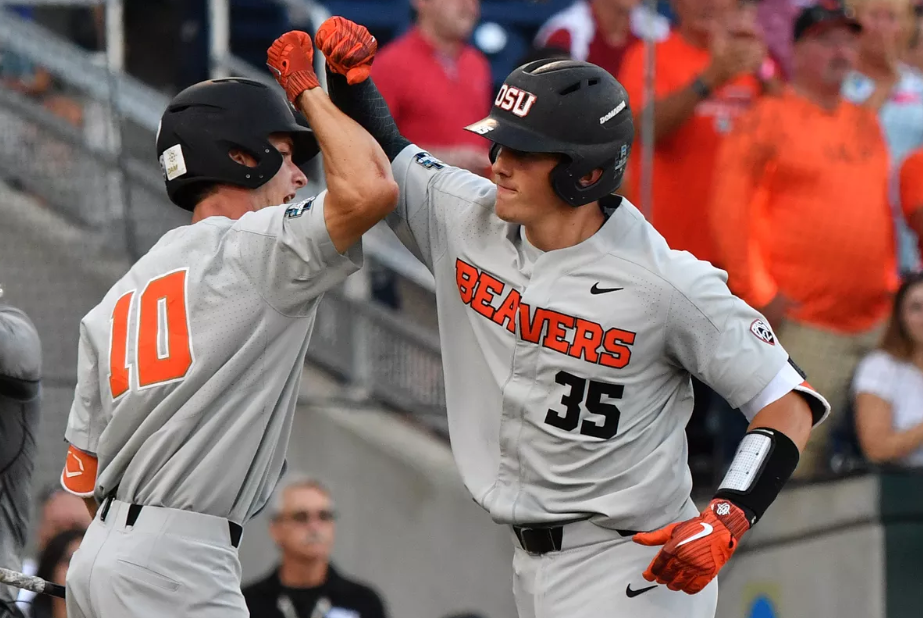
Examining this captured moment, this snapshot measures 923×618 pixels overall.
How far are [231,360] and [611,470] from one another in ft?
3.41

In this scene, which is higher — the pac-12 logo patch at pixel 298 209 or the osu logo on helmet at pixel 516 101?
the osu logo on helmet at pixel 516 101

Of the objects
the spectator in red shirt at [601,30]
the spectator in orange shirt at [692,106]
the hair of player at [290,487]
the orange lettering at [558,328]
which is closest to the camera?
the orange lettering at [558,328]

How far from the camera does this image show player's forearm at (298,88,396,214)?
3863 millimetres

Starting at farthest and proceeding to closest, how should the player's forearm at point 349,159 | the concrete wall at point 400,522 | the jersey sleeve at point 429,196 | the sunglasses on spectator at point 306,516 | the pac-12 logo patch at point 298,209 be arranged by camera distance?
the concrete wall at point 400,522, the sunglasses on spectator at point 306,516, the jersey sleeve at point 429,196, the pac-12 logo patch at point 298,209, the player's forearm at point 349,159

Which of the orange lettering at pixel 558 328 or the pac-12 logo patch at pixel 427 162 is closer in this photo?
the orange lettering at pixel 558 328

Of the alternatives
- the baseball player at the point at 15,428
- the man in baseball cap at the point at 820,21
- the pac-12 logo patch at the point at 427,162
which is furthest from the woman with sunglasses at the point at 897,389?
the baseball player at the point at 15,428

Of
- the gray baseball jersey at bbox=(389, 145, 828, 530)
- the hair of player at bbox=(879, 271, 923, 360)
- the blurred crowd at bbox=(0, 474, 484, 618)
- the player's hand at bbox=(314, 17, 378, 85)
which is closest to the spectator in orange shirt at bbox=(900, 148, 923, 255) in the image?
the hair of player at bbox=(879, 271, 923, 360)

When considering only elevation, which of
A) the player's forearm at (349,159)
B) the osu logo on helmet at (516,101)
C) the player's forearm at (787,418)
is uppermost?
the osu logo on helmet at (516,101)

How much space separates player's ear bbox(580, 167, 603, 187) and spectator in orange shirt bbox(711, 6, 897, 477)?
8.86 ft

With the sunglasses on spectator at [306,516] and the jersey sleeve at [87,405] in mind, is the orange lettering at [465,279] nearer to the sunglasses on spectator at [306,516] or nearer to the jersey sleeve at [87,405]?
the jersey sleeve at [87,405]

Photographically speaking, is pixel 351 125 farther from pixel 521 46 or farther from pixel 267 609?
pixel 521 46

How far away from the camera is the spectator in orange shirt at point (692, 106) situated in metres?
6.98

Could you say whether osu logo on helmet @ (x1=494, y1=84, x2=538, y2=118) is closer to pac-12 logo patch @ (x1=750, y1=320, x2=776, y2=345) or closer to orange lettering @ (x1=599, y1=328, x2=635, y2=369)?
orange lettering @ (x1=599, y1=328, x2=635, y2=369)

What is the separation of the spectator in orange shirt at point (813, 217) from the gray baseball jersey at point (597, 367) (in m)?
2.69
